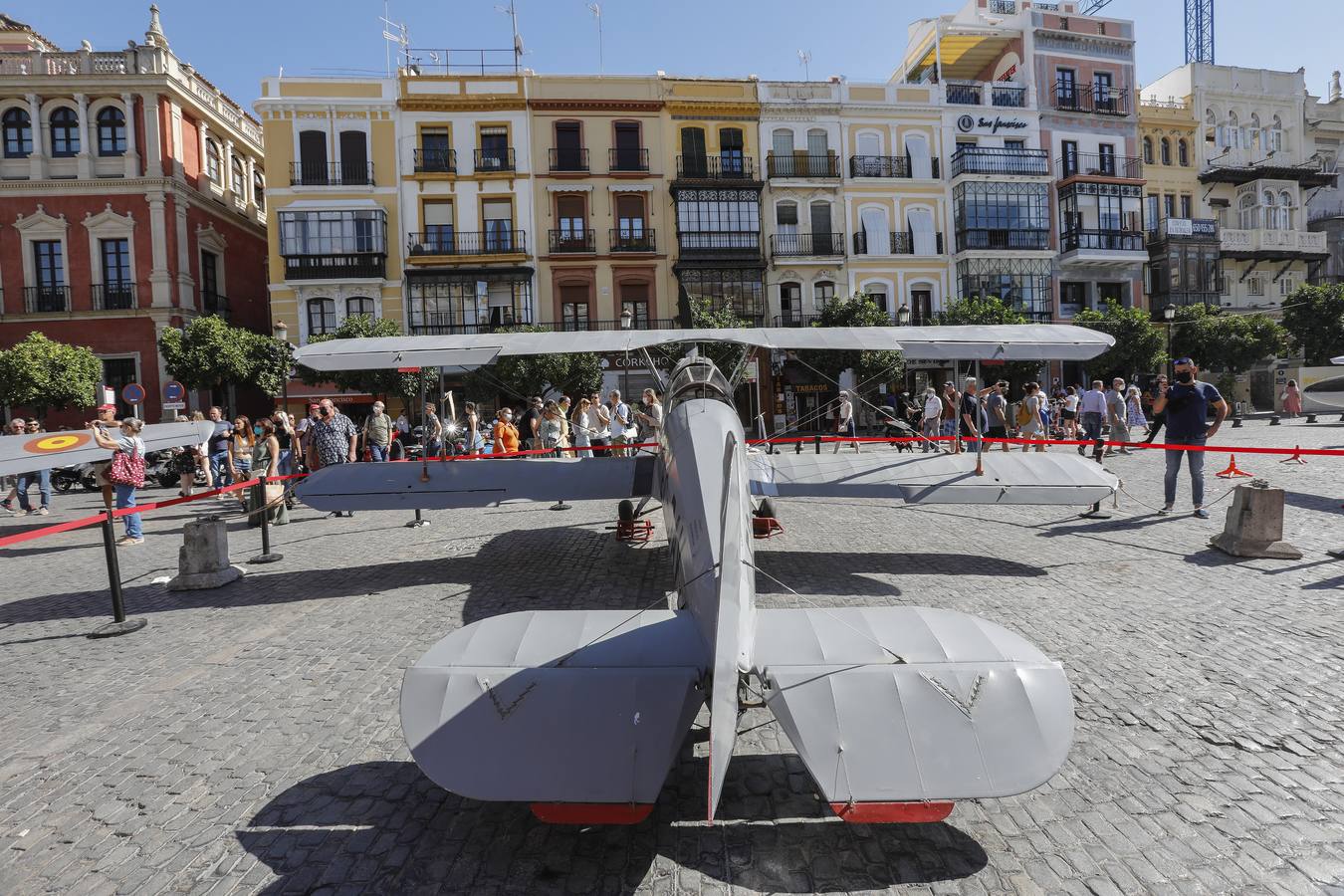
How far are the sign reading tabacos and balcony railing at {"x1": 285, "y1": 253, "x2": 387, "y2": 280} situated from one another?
2951 cm

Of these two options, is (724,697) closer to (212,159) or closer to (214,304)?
(214,304)

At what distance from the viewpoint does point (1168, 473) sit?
9727mm

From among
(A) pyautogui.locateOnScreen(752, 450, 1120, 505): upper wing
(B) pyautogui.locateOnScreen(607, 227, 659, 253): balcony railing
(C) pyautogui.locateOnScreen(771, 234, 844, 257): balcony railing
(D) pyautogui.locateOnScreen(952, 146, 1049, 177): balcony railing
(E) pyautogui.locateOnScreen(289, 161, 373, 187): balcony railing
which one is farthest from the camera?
(D) pyautogui.locateOnScreen(952, 146, 1049, 177): balcony railing

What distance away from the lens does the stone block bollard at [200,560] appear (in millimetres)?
7184

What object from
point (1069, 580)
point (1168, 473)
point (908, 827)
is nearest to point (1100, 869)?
point (908, 827)

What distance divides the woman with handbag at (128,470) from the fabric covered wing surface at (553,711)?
834 cm

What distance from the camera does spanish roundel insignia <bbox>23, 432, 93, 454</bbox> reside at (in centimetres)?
690

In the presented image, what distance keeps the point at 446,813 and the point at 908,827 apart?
2130 mm

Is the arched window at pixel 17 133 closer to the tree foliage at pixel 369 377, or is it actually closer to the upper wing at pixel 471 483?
the tree foliage at pixel 369 377

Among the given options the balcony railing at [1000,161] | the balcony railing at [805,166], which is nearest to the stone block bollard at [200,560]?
the balcony railing at [805,166]

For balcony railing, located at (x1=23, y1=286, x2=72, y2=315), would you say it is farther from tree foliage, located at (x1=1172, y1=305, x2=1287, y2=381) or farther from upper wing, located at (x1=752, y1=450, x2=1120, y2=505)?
tree foliage, located at (x1=1172, y1=305, x2=1287, y2=381)

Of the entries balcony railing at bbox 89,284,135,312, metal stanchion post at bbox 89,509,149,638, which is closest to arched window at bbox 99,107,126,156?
balcony railing at bbox 89,284,135,312

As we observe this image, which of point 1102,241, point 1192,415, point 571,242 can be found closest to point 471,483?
point 1192,415

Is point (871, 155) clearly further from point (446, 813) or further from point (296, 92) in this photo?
point (446, 813)
